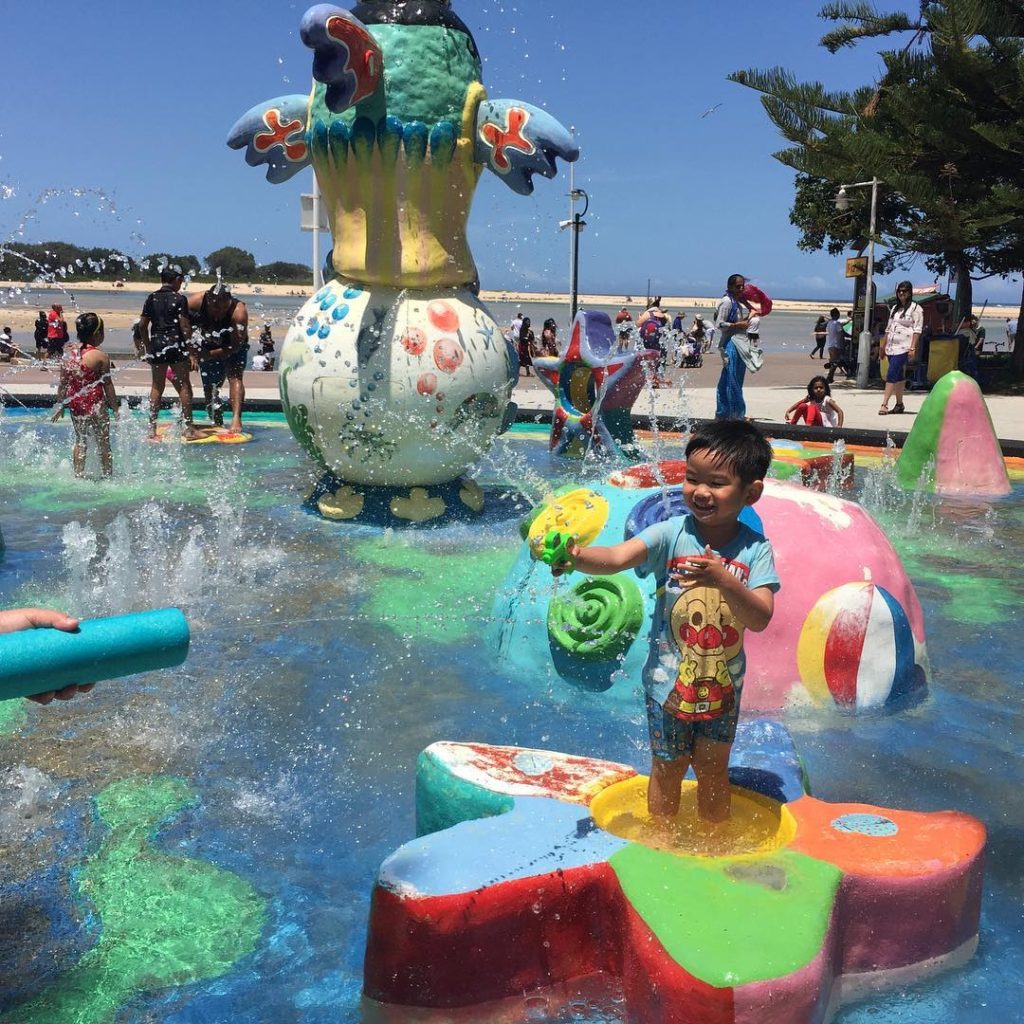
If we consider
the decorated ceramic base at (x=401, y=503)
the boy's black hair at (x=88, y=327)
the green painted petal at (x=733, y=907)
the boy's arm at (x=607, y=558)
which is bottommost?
the green painted petal at (x=733, y=907)

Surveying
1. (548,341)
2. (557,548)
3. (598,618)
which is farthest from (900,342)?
(557,548)

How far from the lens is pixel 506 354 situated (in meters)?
6.16

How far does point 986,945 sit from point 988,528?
Answer: 176 inches

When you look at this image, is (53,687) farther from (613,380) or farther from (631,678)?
(613,380)

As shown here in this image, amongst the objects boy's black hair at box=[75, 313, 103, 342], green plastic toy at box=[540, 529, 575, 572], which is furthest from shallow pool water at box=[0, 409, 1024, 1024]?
boy's black hair at box=[75, 313, 103, 342]

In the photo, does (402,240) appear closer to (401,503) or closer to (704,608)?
(401,503)

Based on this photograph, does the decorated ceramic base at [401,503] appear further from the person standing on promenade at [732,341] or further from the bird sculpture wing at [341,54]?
the person standing on promenade at [732,341]

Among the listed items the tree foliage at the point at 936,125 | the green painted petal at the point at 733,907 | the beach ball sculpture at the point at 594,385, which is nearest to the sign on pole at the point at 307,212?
the beach ball sculpture at the point at 594,385

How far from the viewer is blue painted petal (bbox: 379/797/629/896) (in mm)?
2115

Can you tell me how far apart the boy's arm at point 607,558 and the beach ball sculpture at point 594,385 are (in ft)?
19.2

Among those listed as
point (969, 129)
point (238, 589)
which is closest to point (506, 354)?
point (238, 589)

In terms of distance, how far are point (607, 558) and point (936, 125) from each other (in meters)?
16.7

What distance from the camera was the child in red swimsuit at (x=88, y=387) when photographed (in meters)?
7.04

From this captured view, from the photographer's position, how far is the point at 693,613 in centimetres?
236
